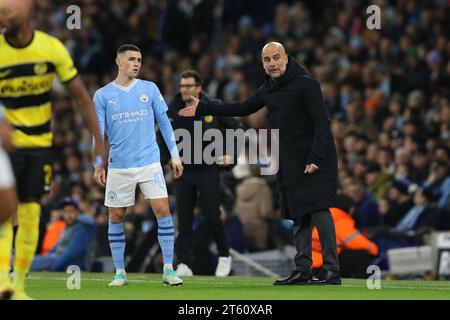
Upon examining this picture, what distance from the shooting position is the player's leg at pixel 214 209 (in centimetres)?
1459

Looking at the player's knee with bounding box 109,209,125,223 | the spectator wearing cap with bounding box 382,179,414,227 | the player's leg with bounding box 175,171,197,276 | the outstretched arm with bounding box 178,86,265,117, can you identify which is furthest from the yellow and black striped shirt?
the spectator wearing cap with bounding box 382,179,414,227

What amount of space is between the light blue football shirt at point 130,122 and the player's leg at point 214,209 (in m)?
3.11

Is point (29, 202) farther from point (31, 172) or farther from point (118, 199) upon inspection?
point (118, 199)

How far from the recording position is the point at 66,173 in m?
23.2

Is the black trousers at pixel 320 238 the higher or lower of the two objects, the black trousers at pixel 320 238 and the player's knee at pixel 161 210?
the lower

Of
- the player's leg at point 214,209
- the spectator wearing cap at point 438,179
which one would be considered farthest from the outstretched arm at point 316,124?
the spectator wearing cap at point 438,179

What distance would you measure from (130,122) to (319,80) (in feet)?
33.3

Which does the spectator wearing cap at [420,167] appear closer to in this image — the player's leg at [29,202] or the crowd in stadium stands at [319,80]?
the crowd in stadium stands at [319,80]

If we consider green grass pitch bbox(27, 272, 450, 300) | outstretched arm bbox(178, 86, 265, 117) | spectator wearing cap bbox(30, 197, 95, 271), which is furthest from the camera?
spectator wearing cap bbox(30, 197, 95, 271)

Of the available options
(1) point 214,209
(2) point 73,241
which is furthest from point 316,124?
(2) point 73,241

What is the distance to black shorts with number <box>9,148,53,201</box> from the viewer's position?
29.3 feet

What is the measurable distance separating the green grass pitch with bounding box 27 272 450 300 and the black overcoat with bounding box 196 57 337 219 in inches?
35.9

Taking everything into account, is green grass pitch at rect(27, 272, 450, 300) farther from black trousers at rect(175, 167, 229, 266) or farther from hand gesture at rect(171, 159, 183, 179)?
black trousers at rect(175, 167, 229, 266)

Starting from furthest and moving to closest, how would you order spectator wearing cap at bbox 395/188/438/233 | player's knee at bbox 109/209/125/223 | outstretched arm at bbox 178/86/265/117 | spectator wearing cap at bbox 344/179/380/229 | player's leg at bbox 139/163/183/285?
spectator wearing cap at bbox 344/179/380/229 → spectator wearing cap at bbox 395/188/438/233 → outstretched arm at bbox 178/86/265/117 → player's knee at bbox 109/209/125/223 → player's leg at bbox 139/163/183/285
